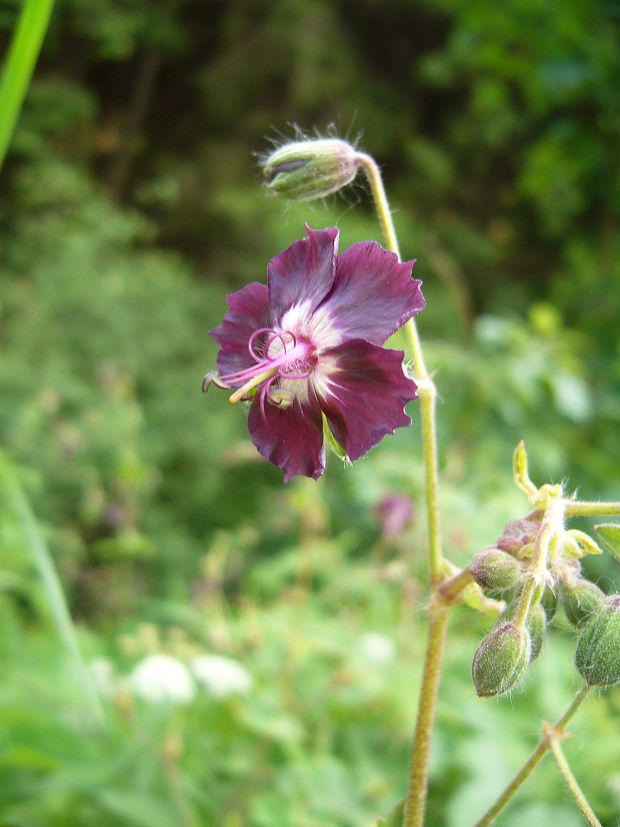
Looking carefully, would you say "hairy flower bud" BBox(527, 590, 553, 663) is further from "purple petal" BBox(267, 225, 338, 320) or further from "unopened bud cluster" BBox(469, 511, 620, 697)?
"purple petal" BBox(267, 225, 338, 320)

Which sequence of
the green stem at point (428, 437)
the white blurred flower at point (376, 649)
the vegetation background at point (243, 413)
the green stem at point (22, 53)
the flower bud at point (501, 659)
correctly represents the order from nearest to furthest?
the flower bud at point (501, 659)
the green stem at point (428, 437)
the green stem at point (22, 53)
the vegetation background at point (243, 413)
the white blurred flower at point (376, 649)

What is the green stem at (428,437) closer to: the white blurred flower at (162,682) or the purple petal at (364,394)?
the purple petal at (364,394)

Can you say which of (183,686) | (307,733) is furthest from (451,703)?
Answer: (183,686)

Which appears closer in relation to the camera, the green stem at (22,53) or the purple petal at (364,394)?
the purple petal at (364,394)

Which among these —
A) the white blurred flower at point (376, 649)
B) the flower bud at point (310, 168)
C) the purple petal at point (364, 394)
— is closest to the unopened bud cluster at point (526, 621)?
the purple petal at point (364, 394)

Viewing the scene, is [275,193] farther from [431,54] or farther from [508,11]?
[431,54]

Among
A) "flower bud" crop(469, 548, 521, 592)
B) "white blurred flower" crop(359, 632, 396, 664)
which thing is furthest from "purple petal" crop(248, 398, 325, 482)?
"white blurred flower" crop(359, 632, 396, 664)
